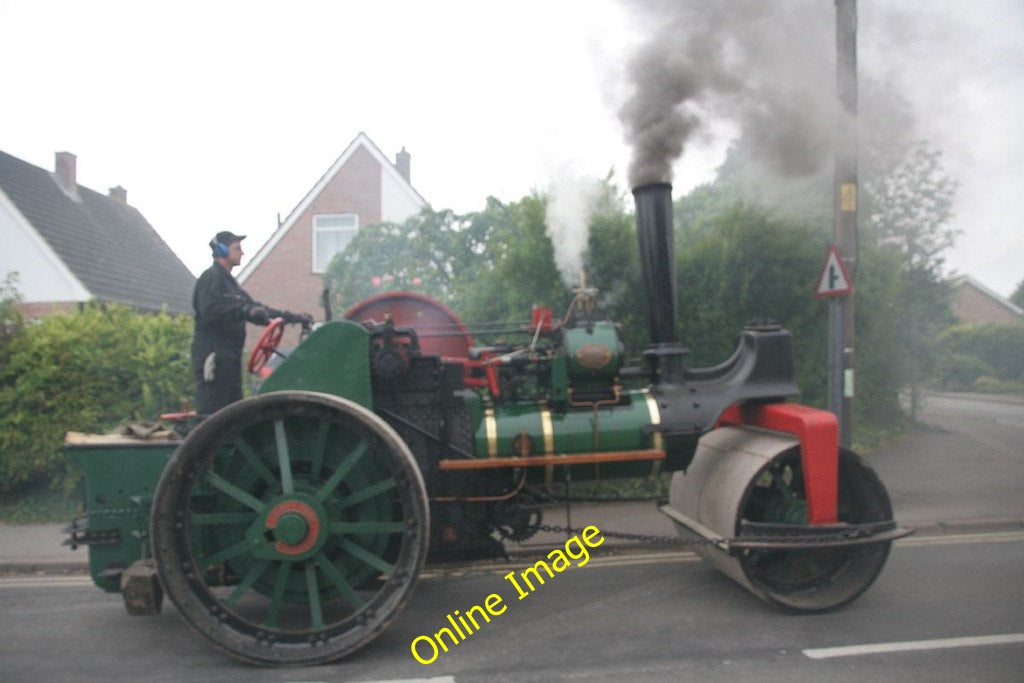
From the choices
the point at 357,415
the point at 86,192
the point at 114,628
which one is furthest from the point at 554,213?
the point at 86,192

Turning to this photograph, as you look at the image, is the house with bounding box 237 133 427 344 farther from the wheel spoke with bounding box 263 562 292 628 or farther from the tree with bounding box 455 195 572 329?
the wheel spoke with bounding box 263 562 292 628

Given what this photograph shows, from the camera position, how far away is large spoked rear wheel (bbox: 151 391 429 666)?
12.9ft

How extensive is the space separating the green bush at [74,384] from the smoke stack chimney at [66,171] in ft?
45.6

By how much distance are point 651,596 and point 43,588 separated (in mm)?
4360

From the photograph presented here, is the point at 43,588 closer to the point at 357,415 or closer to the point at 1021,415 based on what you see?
the point at 357,415

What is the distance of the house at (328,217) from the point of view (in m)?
16.7

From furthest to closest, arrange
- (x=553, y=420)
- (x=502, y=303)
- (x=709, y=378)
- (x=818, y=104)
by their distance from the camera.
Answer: (x=502, y=303)
(x=818, y=104)
(x=709, y=378)
(x=553, y=420)

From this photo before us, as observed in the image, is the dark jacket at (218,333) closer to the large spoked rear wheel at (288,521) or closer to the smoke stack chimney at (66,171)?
the large spoked rear wheel at (288,521)

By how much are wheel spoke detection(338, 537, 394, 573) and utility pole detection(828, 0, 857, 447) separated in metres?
5.12

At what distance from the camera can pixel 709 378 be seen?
4.91 meters

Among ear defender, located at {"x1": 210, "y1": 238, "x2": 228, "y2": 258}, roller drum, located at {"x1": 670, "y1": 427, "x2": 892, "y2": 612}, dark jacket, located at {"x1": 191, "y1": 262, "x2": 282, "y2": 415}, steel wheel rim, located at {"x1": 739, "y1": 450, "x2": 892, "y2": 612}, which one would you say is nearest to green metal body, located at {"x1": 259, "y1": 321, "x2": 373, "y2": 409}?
dark jacket, located at {"x1": 191, "y1": 262, "x2": 282, "y2": 415}

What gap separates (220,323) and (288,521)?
160cm

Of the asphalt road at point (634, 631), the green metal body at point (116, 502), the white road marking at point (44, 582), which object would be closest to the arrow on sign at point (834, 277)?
the asphalt road at point (634, 631)

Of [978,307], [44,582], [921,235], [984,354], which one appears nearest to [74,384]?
[44,582]
